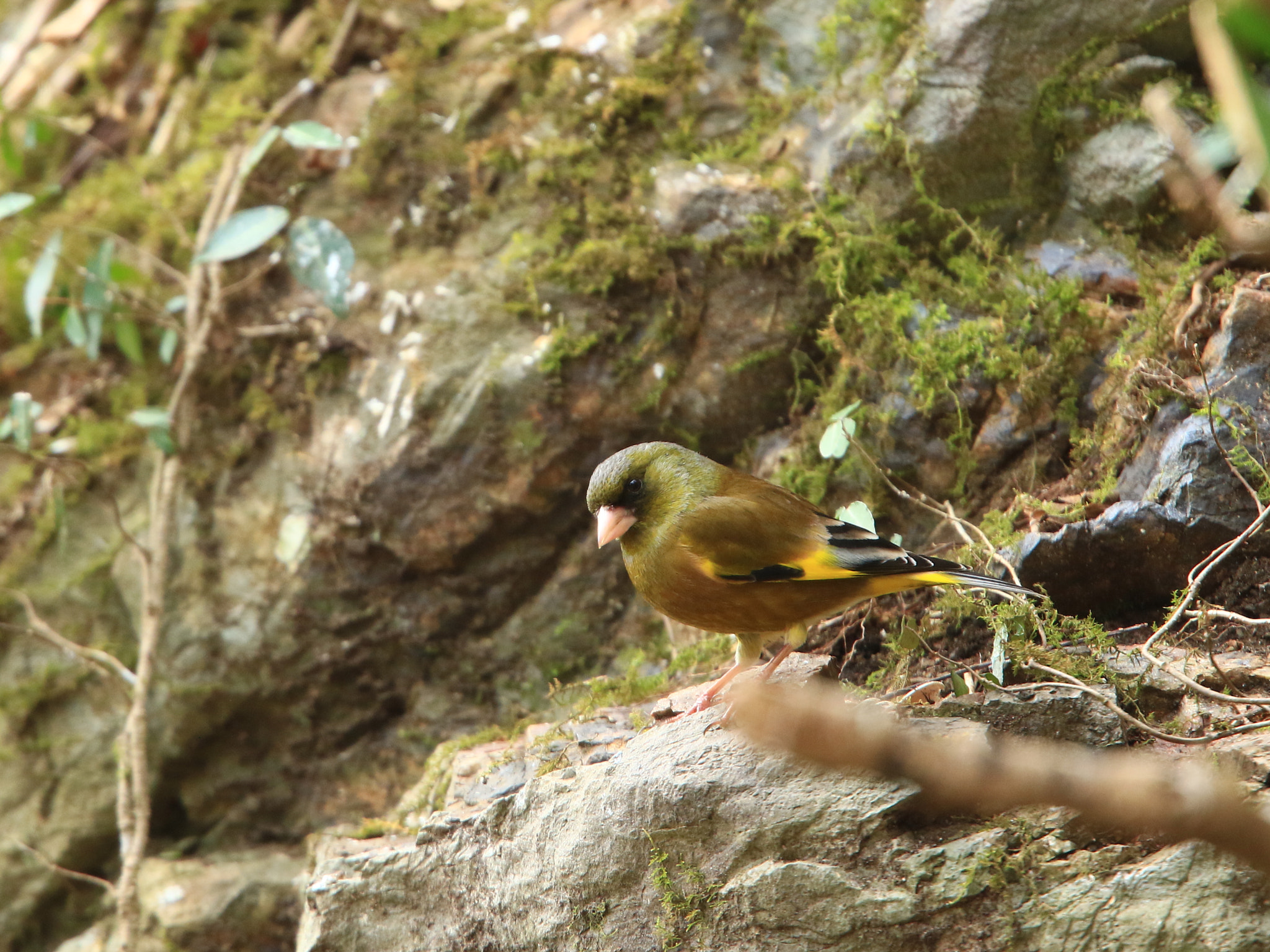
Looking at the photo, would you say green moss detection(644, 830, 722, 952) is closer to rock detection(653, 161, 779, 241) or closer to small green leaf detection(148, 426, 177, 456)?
rock detection(653, 161, 779, 241)

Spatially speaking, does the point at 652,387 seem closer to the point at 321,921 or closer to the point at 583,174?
the point at 583,174

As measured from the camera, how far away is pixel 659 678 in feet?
13.1

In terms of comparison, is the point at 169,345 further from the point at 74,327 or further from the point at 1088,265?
the point at 1088,265

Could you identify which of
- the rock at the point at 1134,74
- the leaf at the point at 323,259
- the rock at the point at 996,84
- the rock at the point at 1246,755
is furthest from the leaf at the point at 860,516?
the leaf at the point at 323,259

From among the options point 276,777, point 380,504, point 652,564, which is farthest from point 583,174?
point 276,777

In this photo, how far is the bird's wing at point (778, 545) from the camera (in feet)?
9.72

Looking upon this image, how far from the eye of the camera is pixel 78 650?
4.51 metres

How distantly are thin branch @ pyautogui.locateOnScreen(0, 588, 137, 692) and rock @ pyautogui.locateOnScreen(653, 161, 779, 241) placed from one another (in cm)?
315

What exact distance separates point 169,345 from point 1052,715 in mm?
4334

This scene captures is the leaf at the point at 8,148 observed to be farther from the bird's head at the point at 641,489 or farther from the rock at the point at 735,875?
the rock at the point at 735,875

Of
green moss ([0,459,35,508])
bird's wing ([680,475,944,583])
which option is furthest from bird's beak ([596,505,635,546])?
green moss ([0,459,35,508])

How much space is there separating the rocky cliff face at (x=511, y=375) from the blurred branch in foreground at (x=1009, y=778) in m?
2.31

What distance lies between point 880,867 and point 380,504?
294cm

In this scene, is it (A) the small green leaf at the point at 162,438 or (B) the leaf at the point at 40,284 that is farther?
(A) the small green leaf at the point at 162,438
